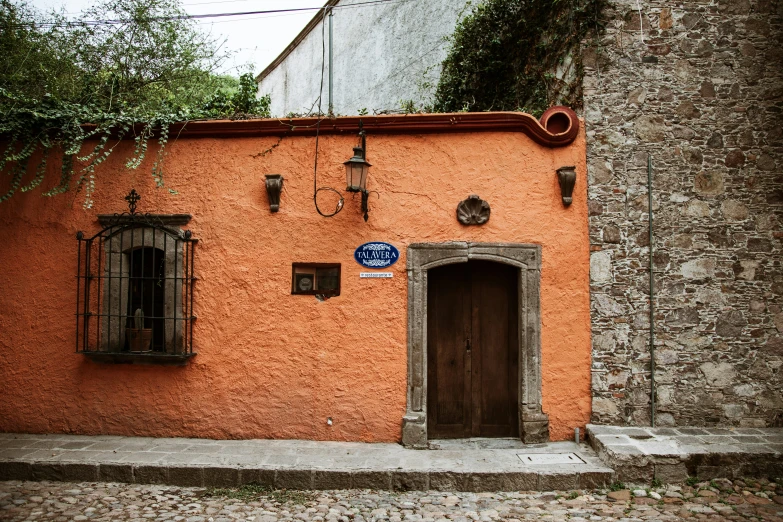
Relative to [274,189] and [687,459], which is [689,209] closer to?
[687,459]

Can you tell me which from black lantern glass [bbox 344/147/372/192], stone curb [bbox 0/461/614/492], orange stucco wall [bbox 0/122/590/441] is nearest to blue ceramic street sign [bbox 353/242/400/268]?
orange stucco wall [bbox 0/122/590/441]

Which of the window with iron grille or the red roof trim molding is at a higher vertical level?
the red roof trim molding

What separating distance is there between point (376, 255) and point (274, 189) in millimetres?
1309

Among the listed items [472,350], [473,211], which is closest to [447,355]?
[472,350]

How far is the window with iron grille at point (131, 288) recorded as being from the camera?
5672mm

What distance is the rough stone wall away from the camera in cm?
555

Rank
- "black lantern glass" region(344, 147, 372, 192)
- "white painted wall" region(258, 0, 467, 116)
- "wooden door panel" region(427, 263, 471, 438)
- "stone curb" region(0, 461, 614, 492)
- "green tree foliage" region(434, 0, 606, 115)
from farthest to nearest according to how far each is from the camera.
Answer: "white painted wall" region(258, 0, 467, 116), "green tree foliage" region(434, 0, 606, 115), "wooden door panel" region(427, 263, 471, 438), "black lantern glass" region(344, 147, 372, 192), "stone curb" region(0, 461, 614, 492)

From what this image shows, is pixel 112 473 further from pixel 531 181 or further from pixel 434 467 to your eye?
pixel 531 181

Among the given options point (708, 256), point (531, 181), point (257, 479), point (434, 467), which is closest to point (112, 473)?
point (257, 479)

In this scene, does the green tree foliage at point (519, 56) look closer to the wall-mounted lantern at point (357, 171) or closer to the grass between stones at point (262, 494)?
the wall-mounted lantern at point (357, 171)

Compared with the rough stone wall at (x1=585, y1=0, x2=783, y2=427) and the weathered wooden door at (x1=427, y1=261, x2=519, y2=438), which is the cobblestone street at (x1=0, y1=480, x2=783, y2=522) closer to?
the rough stone wall at (x1=585, y1=0, x2=783, y2=427)

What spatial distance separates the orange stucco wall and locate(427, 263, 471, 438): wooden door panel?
1.39 feet

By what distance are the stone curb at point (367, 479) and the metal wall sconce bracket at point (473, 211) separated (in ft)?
8.17

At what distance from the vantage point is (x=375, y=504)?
445 cm
